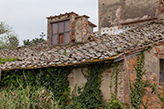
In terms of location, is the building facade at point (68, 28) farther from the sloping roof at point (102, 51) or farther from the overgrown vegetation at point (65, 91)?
the overgrown vegetation at point (65, 91)

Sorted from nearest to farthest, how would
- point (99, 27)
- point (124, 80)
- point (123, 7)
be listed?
point (124, 80) < point (123, 7) < point (99, 27)

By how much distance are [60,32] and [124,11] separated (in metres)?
4.06

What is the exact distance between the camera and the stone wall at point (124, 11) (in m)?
12.6

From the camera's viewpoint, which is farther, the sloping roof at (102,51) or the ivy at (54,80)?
the ivy at (54,80)

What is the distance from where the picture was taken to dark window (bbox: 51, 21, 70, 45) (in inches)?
477

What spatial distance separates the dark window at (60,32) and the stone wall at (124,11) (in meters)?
2.95

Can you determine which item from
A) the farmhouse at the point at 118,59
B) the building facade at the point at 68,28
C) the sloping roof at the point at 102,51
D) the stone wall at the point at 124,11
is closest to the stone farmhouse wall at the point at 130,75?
the farmhouse at the point at 118,59

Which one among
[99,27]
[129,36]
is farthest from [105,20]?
[129,36]

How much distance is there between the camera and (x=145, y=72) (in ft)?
27.0

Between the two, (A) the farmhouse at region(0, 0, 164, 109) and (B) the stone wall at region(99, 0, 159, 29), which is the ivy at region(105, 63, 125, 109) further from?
(B) the stone wall at region(99, 0, 159, 29)

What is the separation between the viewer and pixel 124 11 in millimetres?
13391

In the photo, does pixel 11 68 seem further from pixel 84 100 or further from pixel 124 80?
pixel 124 80

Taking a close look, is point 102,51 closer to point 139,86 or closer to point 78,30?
point 139,86

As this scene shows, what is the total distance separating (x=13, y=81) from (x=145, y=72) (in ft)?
18.2
